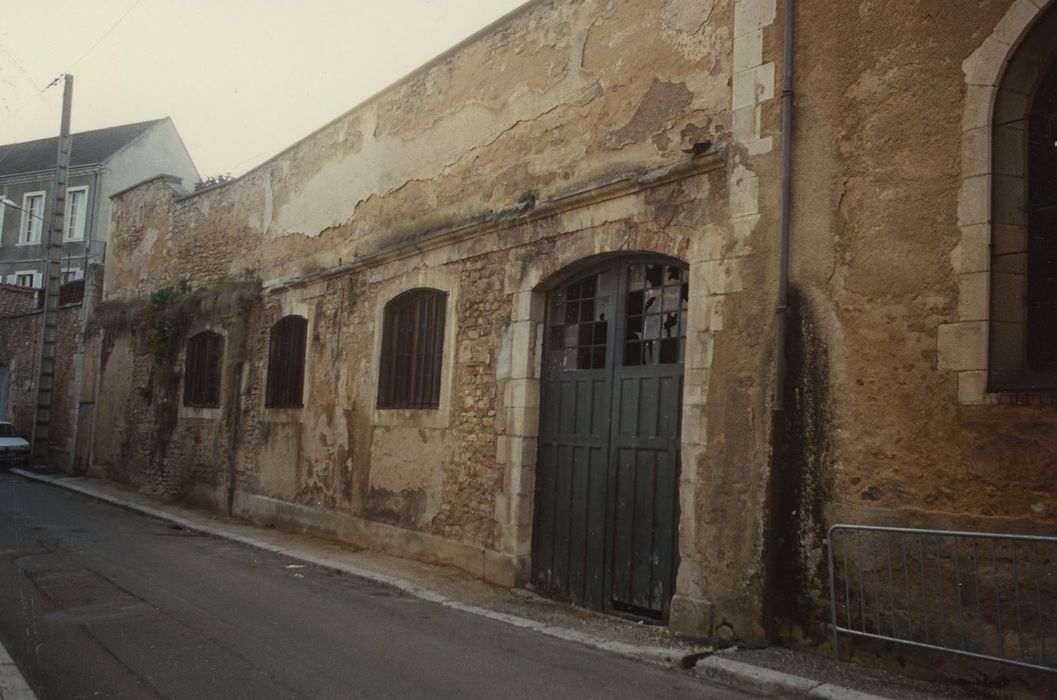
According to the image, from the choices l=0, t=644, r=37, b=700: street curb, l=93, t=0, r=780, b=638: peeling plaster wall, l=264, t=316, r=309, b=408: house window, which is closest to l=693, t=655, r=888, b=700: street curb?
l=93, t=0, r=780, b=638: peeling plaster wall

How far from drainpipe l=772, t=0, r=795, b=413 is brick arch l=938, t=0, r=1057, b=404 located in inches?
39.9

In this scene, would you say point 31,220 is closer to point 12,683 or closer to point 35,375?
point 35,375

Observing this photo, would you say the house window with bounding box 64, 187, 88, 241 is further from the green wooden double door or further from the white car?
the green wooden double door

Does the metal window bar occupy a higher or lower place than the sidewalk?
higher

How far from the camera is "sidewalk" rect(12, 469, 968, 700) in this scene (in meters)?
4.53

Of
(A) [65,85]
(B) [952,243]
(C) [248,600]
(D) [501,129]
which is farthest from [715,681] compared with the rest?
(A) [65,85]

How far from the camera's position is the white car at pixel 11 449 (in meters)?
20.1

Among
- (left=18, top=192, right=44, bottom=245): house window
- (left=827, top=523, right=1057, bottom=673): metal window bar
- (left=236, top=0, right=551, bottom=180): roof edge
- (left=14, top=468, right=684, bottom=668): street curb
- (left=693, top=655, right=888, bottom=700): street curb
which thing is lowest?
(left=14, top=468, right=684, bottom=668): street curb

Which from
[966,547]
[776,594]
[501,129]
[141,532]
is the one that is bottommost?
[141,532]

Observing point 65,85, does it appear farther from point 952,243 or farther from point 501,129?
point 952,243

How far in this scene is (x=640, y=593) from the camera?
6637 mm

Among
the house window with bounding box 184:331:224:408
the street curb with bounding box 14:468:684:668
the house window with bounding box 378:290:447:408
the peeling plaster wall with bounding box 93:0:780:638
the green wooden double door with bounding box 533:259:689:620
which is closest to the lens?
the street curb with bounding box 14:468:684:668

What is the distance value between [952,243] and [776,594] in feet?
7.88

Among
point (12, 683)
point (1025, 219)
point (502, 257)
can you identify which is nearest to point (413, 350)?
point (502, 257)
